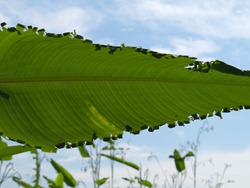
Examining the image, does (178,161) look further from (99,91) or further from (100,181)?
(99,91)

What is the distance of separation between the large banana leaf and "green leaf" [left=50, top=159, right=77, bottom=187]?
2.43 m

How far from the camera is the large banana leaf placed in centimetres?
73

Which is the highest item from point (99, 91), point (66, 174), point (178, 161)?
point (178, 161)

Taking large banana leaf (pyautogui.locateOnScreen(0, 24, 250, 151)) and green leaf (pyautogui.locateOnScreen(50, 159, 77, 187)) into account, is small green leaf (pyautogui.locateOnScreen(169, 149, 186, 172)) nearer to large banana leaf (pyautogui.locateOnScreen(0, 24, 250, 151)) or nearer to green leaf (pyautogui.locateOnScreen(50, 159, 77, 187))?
green leaf (pyautogui.locateOnScreen(50, 159, 77, 187))

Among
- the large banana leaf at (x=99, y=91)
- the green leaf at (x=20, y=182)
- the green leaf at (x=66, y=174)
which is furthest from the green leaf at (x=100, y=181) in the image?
the large banana leaf at (x=99, y=91)

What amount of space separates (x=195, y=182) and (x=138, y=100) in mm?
3325

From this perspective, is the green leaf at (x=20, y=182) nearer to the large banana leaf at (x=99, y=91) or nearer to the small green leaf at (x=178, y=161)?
the small green leaf at (x=178, y=161)

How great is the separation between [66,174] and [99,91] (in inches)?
101

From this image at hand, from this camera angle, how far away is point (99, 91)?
0.81 meters

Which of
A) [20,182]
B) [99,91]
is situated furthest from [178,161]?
[99,91]

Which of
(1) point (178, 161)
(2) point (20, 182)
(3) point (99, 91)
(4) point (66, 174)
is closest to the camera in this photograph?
(3) point (99, 91)

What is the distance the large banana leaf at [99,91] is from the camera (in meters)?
0.73

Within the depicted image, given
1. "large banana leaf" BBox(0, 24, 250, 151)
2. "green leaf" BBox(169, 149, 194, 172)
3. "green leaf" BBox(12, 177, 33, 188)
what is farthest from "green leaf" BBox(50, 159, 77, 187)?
"large banana leaf" BBox(0, 24, 250, 151)

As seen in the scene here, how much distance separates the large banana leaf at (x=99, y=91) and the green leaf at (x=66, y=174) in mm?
2432
